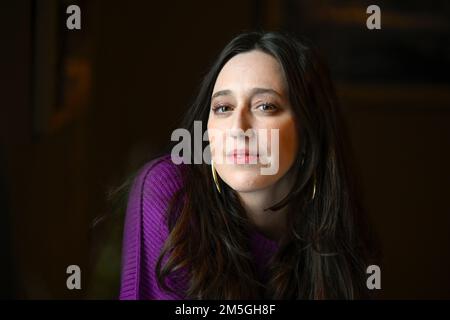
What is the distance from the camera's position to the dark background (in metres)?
1.79

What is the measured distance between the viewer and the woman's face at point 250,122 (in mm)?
829

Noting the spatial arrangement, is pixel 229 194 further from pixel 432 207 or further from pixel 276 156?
pixel 432 207

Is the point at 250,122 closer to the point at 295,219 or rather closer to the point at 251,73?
the point at 251,73

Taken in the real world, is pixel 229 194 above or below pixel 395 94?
below

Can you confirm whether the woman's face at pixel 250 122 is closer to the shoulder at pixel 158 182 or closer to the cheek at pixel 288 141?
the cheek at pixel 288 141

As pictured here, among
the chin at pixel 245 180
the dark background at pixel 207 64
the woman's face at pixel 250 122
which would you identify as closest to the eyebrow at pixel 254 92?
the woman's face at pixel 250 122

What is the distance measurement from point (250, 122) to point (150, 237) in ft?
0.86

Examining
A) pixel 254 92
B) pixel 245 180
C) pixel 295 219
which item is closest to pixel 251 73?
pixel 254 92

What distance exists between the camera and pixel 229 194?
3.11 feet

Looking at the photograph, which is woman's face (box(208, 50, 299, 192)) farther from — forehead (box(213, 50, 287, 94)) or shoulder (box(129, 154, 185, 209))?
shoulder (box(129, 154, 185, 209))

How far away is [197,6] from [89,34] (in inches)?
A: 19.7

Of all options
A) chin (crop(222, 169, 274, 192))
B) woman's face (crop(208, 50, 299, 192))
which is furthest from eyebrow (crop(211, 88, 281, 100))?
chin (crop(222, 169, 274, 192))
